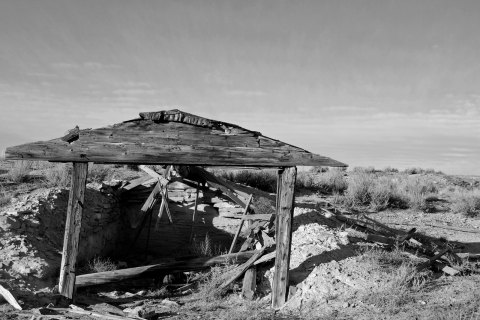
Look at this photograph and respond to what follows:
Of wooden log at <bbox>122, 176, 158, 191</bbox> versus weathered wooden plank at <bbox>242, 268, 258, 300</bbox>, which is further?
wooden log at <bbox>122, 176, 158, 191</bbox>

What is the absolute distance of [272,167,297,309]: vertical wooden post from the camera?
7.31 m

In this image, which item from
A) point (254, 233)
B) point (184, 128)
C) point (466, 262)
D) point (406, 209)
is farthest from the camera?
point (406, 209)

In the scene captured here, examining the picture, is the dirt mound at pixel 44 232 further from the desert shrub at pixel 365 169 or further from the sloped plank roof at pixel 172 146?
the desert shrub at pixel 365 169

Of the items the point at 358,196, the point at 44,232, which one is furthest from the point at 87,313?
the point at 358,196

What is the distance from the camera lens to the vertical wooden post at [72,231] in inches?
268

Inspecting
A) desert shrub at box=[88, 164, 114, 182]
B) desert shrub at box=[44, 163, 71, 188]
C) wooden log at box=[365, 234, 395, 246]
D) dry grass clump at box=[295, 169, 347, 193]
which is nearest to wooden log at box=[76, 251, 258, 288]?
wooden log at box=[365, 234, 395, 246]

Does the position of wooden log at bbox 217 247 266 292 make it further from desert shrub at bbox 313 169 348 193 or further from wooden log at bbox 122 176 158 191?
desert shrub at bbox 313 169 348 193

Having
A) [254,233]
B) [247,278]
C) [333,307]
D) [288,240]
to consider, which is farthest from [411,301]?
[254,233]

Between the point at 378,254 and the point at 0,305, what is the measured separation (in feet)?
21.9

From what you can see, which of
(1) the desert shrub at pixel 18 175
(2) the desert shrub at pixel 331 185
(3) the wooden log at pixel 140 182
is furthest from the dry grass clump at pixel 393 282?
(1) the desert shrub at pixel 18 175

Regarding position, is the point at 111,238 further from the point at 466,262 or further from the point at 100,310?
the point at 466,262

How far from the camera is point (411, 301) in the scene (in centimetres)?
688

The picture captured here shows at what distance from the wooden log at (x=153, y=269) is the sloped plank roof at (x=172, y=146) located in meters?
2.32

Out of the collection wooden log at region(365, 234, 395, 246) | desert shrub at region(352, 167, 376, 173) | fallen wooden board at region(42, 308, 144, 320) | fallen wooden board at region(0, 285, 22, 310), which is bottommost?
fallen wooden board at region(42, 308, 144, 320)
